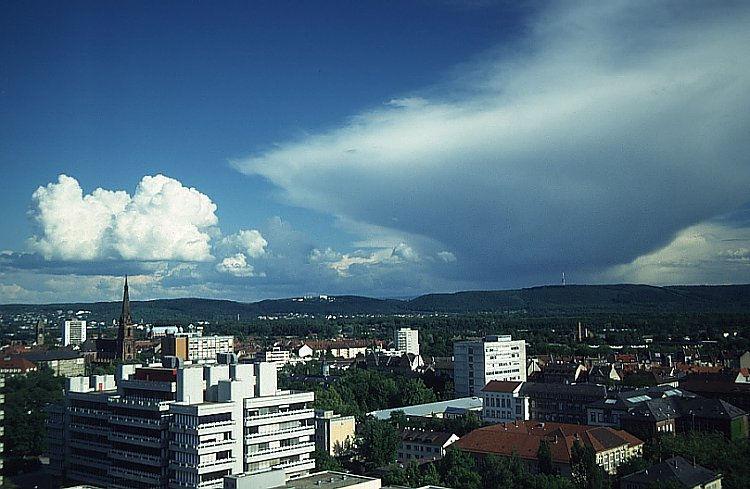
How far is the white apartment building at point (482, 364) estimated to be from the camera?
6950cm

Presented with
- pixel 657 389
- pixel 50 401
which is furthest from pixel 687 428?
pixel 50 401

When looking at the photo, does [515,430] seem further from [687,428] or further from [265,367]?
[265,367]

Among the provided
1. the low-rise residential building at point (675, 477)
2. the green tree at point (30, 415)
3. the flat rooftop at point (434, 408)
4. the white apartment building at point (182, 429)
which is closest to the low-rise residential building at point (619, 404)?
the flat rooftop at point (434, 408)

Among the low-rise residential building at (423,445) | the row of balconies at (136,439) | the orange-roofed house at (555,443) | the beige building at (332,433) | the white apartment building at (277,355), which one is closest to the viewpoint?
the row of balconies at (136,439)

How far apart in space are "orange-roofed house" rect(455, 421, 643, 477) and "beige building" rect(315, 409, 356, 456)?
7462 mm

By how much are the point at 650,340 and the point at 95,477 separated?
102118mm

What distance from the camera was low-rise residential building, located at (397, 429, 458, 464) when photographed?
Result: 4528 cm

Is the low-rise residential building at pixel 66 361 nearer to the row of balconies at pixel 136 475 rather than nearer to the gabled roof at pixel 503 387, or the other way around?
the row of balconies at pixel 136 475

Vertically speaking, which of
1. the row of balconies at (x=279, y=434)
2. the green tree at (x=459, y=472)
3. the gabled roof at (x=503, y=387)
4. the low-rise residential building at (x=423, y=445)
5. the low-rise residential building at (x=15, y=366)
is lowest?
the low-rise residential building at (x=423, y=445)

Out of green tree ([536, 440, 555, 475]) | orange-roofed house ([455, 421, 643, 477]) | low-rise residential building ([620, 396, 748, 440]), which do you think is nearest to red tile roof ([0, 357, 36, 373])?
orange-roofed house ([455, 421, 643, 477])

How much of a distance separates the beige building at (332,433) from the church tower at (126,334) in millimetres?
49442

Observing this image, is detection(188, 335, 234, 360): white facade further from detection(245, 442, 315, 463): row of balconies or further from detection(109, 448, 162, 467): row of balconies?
detection(245, 442, 315, 463): row of balconies

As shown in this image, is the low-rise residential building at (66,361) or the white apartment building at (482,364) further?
the white apartment building at (482,364)

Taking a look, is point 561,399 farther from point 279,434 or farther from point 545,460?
point 279,434
